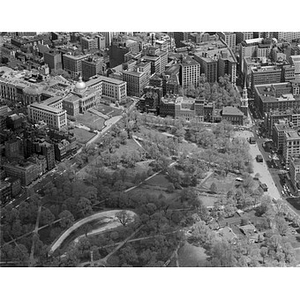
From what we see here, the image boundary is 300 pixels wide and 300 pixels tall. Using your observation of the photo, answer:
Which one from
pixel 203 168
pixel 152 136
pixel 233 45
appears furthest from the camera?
pixel 233 45

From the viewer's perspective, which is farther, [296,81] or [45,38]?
[45,38]

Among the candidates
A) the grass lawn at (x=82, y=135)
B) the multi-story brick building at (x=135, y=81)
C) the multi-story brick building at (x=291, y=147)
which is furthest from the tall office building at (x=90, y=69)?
the multi-story brick building at (x=291, y=147)

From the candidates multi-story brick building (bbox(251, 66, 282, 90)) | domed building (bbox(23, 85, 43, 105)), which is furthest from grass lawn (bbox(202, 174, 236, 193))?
domed building (bbox(23, 85, 43, 105))

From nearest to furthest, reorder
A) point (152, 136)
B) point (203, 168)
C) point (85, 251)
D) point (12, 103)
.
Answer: point (85, 251)
point (203, 168)
point (152, 136)
point (12, 103)

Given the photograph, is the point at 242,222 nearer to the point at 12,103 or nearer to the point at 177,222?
the point at 177,222

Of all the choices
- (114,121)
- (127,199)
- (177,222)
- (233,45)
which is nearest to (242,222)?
(177,222)

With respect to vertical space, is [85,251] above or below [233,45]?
below

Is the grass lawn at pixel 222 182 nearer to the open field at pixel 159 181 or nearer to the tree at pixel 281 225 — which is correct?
the open field at pixel 159 181

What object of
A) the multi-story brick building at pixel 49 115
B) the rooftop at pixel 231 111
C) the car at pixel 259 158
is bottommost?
the car at pixel 259 158
